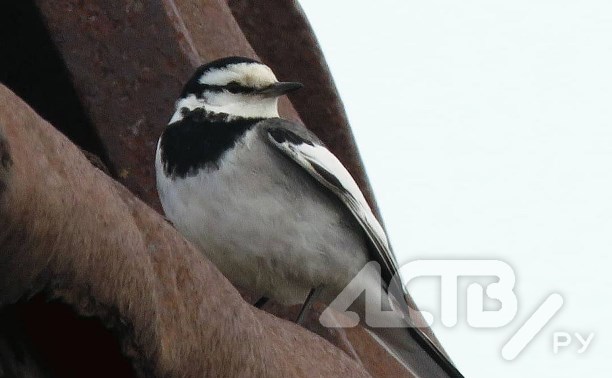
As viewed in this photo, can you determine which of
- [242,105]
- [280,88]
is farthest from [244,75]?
[242,105]

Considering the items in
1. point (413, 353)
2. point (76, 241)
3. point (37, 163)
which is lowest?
point (413, 353)

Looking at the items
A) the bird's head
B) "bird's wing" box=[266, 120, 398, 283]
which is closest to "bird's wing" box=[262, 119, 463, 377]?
"bird's wing" box=[266, 120, 398, 283]

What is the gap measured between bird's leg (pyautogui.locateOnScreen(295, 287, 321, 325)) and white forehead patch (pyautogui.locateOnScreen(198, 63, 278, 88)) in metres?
0.57

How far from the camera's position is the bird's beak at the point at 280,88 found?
3808 mm

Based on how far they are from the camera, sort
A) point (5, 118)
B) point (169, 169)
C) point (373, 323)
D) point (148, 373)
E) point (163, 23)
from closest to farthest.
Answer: point (5, 118) < point (148, 373) < point (163, 23) < point (169, 169) < point (373, 323)

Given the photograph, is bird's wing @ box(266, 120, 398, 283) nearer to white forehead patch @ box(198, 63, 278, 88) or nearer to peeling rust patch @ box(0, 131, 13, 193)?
white forehead patch @ box(198, 63, 278, 88)

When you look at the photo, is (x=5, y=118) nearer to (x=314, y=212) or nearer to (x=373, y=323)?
(x=314, y=212)

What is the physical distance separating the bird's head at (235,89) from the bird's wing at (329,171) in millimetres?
133

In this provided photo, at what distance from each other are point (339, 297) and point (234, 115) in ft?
1.96

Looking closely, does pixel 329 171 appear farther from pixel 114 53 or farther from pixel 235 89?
pixel 114 53

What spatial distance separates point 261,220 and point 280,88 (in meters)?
0.47

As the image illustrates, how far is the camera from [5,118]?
163cm

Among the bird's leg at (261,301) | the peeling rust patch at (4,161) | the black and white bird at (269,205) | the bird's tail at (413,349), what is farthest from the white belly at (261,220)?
the peeling rust patch at (4,161)

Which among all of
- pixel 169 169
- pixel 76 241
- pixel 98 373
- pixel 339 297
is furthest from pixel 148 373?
pixel 339 297
